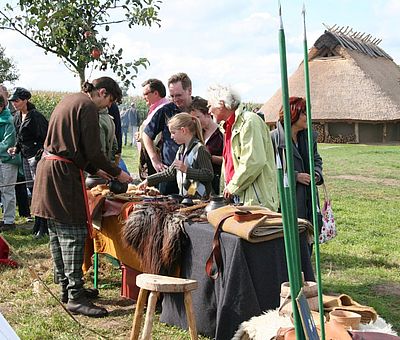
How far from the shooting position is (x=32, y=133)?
7066 millimetres

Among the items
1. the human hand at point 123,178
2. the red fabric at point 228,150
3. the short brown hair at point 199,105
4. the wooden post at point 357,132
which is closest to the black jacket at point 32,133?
the short brown hair at point 199,105

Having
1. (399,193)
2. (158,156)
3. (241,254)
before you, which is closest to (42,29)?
(158,156)

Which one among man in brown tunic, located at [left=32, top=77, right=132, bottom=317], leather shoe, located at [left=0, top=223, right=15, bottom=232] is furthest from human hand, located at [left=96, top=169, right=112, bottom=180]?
leather shoe, located at [left=0, top=223, right=15, bottom=232]

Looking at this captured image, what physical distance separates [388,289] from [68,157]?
274 cm

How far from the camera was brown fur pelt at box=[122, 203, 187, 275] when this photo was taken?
3.93 metres

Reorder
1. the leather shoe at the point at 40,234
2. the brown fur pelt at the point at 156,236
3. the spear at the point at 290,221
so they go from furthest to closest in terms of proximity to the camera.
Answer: the leather shoe at the point at 40,234
the brown fur pelt at the point at 156,236
the spear at the point at 290,221

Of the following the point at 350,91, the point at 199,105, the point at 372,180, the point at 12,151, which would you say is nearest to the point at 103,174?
the point at 199,105

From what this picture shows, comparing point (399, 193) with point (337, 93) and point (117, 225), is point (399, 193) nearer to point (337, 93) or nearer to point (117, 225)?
point (117, 225)

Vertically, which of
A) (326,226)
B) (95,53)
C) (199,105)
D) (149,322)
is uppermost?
(95,53)

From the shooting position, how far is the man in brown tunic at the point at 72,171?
4.31 meters

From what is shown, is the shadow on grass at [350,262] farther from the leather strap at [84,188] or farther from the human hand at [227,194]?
the leather strap at [84,188]

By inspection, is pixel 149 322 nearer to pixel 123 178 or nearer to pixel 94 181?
pixel 123 178

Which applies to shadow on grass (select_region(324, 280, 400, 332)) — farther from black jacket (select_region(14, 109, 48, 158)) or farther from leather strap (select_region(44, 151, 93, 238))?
black jacket (select_region(14, 109, 48, 158))

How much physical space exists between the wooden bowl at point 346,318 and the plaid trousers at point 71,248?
240 cm
